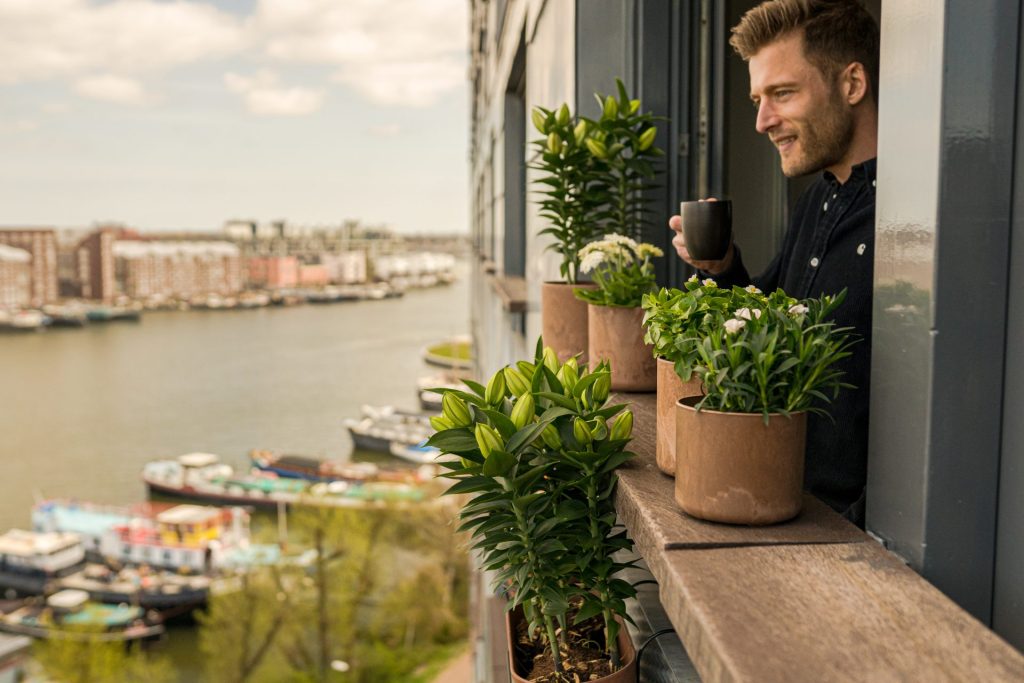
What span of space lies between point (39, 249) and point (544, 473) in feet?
150

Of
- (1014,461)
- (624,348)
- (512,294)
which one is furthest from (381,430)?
(1014,461)

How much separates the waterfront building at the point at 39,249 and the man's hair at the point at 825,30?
44342mm


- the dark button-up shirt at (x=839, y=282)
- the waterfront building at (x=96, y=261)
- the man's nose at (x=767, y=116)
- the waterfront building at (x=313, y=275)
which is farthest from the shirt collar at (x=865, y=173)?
the waterfront building at (x=313, y=275)

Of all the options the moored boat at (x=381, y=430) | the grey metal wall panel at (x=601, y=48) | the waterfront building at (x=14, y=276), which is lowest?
the moored boat at (x=381, y=430)

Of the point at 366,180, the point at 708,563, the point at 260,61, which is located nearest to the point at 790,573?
the point at 708,563

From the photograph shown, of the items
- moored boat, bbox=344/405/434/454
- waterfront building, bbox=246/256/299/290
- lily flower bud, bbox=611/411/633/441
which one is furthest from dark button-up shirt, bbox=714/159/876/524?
waterfront building, bbox=246/256/299/290

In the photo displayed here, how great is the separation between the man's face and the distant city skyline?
50.0m

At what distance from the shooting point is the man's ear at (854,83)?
1193mm

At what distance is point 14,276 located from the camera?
41719 mm

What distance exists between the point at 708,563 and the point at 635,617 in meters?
0.61

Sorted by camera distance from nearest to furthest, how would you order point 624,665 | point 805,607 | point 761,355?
1. point 805,607
2. point 761,355
3. point 624,665

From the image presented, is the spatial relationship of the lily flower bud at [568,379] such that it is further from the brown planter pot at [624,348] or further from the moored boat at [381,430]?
the moored boat at [381,430]

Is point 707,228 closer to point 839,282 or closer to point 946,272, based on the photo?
point 839,282

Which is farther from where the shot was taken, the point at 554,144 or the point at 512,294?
the point at 512,294
